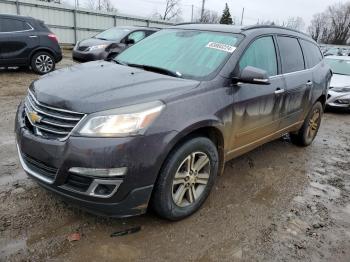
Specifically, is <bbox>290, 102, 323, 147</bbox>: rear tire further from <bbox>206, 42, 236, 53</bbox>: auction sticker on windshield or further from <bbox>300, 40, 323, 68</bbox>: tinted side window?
<bbox>206, 42, 236, 53</bbox>: auction sticker on windshield

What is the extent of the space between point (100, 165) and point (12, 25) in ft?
28.4

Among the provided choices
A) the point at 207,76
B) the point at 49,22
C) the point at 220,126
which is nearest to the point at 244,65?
the point at 207,76

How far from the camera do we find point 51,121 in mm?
2770

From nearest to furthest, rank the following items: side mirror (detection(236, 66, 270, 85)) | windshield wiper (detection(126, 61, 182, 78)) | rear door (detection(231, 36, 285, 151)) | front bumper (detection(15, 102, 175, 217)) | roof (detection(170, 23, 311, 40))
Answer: front bumper (detection(15, 102, 175, 217)), side mirror (detection(236, 66, 270, 85)), windshield wiper (detection(126, 61, 182, 78)), rear door (detection(231, 36, 285, 151)), roof (detection(170, 23, 311, 40))

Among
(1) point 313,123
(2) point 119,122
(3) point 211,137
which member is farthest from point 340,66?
(2) point 119,122

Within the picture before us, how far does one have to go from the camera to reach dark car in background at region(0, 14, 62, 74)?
31.3 feet

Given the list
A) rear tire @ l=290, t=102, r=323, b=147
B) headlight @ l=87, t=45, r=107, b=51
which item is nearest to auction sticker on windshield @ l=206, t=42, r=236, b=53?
rear tire @ l=290, t=102, r=323, b=147

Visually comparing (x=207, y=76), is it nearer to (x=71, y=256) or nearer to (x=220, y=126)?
(x=220, y=126)

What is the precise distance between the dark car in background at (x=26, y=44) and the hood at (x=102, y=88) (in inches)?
276

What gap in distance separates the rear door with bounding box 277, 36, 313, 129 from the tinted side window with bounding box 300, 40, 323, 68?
0.54 feet

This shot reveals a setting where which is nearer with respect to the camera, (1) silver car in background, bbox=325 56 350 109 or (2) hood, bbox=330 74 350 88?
(1) silver car in background, bbox=325 56 350 109

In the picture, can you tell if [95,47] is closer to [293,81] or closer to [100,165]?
[293,81]

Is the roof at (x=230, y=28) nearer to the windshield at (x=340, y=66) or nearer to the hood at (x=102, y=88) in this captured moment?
the hood at (x=102, y=88)

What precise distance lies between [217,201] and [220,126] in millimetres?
885
